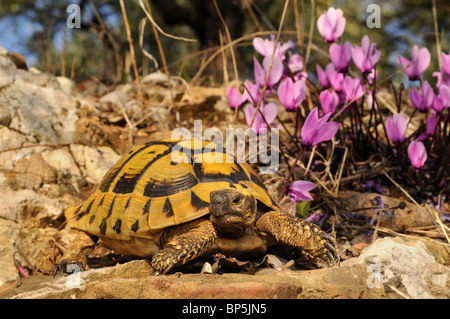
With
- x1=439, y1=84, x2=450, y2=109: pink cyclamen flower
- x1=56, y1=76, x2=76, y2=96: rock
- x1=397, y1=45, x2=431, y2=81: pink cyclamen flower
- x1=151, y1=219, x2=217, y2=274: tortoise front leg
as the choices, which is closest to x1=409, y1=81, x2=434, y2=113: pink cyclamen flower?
x1=439, y1=84, x2=450, y2=109: pink cyclamen flower

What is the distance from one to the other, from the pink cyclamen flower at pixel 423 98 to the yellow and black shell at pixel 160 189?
124 cm

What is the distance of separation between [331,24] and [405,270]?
1.71 meters

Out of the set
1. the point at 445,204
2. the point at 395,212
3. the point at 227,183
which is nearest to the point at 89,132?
the point at 227,183

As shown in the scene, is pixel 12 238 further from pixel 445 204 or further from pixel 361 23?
pixel 361 23

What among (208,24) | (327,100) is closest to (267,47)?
(327,100)

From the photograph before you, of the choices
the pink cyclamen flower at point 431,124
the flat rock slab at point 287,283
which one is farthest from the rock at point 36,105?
the pink cyclamen flower at point 431,124

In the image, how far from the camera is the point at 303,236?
2047 mm

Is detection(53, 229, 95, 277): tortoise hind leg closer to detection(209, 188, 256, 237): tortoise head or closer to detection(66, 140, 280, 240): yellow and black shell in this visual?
detection(66, 140, 280, 240): yellow and black shell

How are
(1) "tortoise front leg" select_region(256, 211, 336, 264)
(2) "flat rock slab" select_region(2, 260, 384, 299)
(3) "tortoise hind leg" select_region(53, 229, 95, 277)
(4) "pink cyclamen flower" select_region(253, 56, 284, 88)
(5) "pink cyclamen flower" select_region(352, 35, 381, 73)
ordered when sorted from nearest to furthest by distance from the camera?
1. (2) "flat rock slab" select_region(2, 260, 384, 299)
2. (1) "tortoise front leg" select_region(256, 211, 336, 264)
3. (3) "tortoise hind leg" select_region(53, 229, 95, 277)
4. (4) "pink cyclamen flower" select_region(253, 56, 284, 88)
5. (5) "pink cyclamen flower" select_region(352, 35, 381, 73)

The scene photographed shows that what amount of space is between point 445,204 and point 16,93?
10.8 ft

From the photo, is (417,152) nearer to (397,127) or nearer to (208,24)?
(397,127)

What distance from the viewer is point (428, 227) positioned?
9.23 feet

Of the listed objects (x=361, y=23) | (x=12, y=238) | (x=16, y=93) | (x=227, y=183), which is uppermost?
(x=361, y=23)

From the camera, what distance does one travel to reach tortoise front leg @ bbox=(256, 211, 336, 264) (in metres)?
2.04
